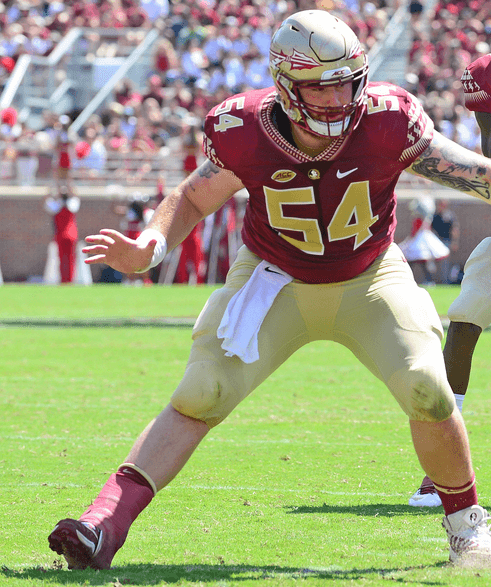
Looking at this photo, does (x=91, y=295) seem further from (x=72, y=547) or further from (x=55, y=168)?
(x=72, y=547)

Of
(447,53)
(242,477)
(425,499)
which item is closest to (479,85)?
(425,499)

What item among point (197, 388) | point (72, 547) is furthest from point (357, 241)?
point (72, 547)

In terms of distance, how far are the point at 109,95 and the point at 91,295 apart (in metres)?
9.40

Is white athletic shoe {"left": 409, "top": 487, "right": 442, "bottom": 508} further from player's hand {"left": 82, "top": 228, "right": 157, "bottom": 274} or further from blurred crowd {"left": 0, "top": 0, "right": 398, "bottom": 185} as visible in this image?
blurred crowd {"left": 0, "top": 0, "right": 398, "bottom": 185}

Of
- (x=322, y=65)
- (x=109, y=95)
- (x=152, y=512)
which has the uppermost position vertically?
(x=322, y=65)

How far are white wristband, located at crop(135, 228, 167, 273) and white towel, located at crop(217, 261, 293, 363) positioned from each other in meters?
0.29

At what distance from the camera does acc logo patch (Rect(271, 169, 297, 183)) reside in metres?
3.41

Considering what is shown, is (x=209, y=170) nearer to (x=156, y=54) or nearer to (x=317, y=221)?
(x=317, y=221)

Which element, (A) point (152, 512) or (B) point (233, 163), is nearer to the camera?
(B) point (233, 163)

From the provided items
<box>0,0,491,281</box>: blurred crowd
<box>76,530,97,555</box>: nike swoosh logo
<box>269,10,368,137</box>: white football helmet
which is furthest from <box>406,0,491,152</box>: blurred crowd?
<box>76,530,97,555</box>: nike swoosh logo

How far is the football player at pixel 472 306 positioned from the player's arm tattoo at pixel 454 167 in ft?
3.19

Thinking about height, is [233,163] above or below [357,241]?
above

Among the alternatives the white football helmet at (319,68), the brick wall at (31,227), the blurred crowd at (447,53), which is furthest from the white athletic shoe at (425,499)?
the blurred crowd at (447,53)

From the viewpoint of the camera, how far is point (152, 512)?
4125 millimetres
